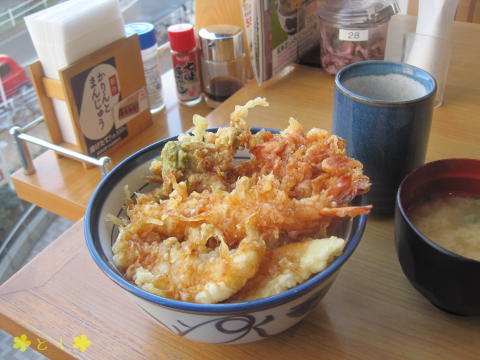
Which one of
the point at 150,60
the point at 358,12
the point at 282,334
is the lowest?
the point at 282,334

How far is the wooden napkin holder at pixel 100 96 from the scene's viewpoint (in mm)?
1093

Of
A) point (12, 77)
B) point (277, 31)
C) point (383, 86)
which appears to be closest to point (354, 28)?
point (277, 31)

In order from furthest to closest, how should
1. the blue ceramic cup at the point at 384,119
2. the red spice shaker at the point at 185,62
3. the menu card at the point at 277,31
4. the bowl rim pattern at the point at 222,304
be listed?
the red spice shaker at the point at 185,62
the menu card at the point at 277,31
the blue ceramic cup at the point at 384,119
the bowl rim pattern at the point at 222,304

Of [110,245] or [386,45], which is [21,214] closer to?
[110,245]

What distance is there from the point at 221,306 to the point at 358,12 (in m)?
1.03

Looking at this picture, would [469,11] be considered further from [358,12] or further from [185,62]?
[185,62]

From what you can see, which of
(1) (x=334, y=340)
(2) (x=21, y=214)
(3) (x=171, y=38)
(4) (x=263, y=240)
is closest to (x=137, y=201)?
(4) (x=263, y=240)

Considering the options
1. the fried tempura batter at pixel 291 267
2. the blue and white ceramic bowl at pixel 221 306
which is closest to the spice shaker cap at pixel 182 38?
the blue and white ceramic bowl at pixel 221 306

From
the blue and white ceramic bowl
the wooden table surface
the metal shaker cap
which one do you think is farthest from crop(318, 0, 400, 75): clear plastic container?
the blue and white ceramic bowl

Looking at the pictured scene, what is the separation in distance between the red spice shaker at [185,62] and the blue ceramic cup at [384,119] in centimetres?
66

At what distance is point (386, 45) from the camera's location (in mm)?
1238

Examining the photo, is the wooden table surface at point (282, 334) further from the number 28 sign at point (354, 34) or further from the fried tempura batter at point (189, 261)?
the number 28 sign at point (354, 34)

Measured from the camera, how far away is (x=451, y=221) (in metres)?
0.65

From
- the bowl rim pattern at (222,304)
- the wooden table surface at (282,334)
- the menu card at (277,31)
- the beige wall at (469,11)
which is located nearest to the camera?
the bowl rim pattern at (222,304)
